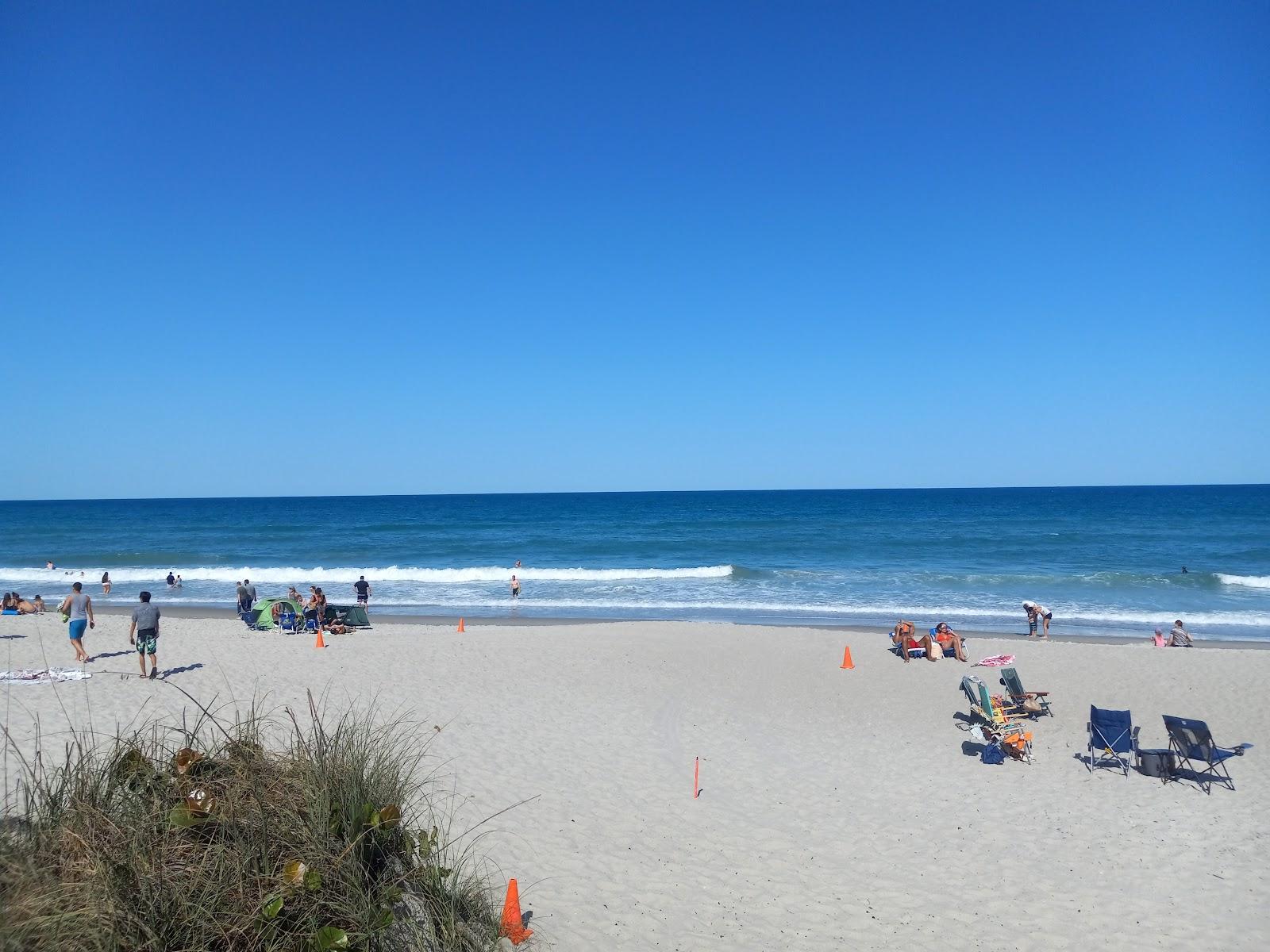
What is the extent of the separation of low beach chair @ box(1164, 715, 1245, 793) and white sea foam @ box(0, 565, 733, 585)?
25039 mm

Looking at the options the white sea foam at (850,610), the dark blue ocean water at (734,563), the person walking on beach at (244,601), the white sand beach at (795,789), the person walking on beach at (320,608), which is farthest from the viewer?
the dark blue ocean water at (734,563)

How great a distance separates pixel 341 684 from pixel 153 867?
986cm

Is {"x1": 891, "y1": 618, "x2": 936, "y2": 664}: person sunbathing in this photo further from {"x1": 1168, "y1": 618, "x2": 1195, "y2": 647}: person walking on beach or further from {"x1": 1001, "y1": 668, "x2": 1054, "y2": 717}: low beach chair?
{"x1": 1168, "y1": 618, "x2": 1195, "y2": 647}: person walking on beach

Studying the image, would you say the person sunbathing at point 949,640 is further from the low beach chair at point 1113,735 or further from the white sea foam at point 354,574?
the white sea foam at point 354,574

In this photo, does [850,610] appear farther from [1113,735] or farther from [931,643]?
[1113,735]

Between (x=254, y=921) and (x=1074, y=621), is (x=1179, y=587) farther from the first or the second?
(x=254, y=921)

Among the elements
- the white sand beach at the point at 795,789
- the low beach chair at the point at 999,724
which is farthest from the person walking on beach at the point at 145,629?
the low beach chair at the point at 999,724

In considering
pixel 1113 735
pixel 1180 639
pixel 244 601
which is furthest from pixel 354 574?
pixel 1113 735

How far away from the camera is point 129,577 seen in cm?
3488

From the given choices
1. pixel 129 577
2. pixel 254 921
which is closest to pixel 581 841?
pixel 254 921

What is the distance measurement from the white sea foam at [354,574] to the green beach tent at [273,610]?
13283 millimetres

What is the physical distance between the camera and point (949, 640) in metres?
15.9

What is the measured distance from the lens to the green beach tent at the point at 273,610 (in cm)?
1958

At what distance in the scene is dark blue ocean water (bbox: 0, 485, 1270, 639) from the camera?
25609 millimetres
